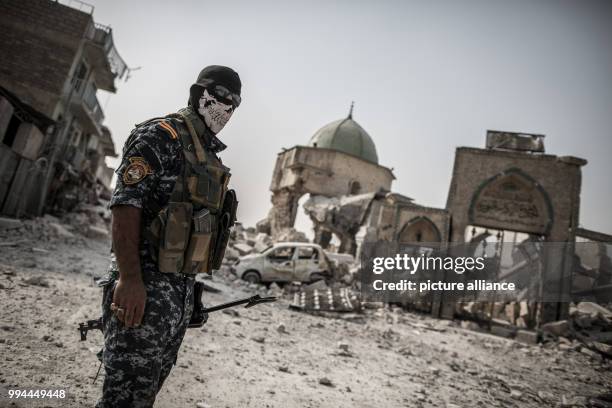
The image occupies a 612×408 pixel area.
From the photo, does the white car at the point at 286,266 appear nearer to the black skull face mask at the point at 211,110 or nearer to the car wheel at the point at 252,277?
the car wheel at the point at 252,277

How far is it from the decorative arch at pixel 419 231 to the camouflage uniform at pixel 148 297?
11.8 metres

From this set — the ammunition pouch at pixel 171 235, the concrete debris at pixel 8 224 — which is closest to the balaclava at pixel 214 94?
the ammunition pouch at pixel 171 235

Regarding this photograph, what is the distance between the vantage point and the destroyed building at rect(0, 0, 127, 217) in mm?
11258

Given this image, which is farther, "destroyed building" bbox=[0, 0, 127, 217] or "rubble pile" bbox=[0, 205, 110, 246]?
"destroyed building" bbox=[0, 0, 127, 217]

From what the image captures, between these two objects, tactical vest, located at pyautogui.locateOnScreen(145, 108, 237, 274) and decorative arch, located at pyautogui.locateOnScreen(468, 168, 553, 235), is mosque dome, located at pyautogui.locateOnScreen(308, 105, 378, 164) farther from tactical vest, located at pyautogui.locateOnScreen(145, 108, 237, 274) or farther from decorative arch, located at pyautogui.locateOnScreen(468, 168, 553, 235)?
tactical vest, located at pyautogui.locateOnScreen(145, 108, 237, 274)

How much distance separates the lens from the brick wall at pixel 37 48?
13.8 metres

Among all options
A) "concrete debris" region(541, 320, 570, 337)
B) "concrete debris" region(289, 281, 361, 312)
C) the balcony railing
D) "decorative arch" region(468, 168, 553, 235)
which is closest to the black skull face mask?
"concrete debris" region(289, 281, 361, 312)

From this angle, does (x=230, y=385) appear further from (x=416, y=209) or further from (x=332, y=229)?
(x=332, y=229)

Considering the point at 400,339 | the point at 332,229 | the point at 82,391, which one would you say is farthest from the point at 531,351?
the point at 332,229

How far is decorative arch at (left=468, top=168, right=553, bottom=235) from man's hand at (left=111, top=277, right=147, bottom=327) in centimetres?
1275

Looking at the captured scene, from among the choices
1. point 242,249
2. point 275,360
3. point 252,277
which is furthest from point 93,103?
point 275,360

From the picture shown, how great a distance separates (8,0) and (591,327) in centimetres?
2422

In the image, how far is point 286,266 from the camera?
11.0 m

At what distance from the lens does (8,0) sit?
554 inches
